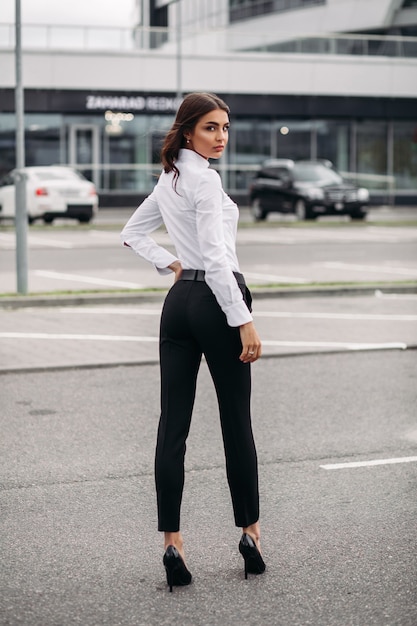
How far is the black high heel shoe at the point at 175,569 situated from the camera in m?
4.48

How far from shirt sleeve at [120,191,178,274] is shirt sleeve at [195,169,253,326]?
1.15ft

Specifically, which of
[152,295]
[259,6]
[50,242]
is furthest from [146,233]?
[259,6]

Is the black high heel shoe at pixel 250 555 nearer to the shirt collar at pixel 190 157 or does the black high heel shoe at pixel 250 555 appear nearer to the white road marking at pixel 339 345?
the shirt collar at pixel 190 157

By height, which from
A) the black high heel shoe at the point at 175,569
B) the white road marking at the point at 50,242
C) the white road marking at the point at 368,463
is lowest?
the white road marking at the point at 50,242

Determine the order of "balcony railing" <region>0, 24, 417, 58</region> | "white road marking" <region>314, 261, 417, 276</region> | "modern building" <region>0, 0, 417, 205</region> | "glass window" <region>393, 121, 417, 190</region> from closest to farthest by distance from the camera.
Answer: "white road marking" <region>314, 261, 417, 276</region>
"balcony railing" <region>0, 24, 417, 58</region>
"modern building" <region>0, 0, 417, 205</region>
"glass window" <region>393, 121, 417, 190</region>

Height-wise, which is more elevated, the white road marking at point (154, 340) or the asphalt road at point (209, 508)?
the asphalt road at point (209, 508)

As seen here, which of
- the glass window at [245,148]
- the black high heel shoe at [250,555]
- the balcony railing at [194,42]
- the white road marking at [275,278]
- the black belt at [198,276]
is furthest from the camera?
the glass window at [245,148]

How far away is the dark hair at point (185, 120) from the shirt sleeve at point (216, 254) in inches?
8.1

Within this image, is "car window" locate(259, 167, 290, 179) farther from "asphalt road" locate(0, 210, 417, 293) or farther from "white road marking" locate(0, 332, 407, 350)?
"white road marking" locate(0, 332, 407, 350)

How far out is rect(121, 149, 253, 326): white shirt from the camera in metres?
4.31

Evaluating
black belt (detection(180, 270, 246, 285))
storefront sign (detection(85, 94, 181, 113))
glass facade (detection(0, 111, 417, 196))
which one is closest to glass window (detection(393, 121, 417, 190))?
glass facade (detection(0, 111, 417, 196))

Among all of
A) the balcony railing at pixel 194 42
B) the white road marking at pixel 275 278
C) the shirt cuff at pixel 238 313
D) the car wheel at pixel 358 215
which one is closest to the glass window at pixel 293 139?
the balcony railing at pixel 194 42

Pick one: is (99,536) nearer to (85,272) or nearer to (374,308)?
(374,308)

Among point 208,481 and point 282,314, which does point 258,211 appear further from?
point 208,481
